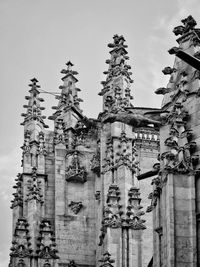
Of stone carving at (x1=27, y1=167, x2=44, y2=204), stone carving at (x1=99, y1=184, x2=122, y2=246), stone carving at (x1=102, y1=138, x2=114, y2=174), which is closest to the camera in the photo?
stone carving at (x1=99, y1=184, x2=122, y2=246)

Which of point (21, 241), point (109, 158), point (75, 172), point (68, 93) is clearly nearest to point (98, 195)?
point (21, 241)

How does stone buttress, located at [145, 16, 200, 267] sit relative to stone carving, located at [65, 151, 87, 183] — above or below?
below

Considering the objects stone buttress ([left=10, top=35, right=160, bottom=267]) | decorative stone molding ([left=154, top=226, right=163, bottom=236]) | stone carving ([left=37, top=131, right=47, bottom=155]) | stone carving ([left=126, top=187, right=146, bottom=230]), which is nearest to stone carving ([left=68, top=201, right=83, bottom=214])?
stone buttress ([left=10, top=35, right=160, bottom=267])

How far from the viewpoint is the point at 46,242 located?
4819cm

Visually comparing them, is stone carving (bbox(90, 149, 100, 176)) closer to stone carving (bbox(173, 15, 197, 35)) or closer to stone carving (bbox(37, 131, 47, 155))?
stone carving (bbox(37, 131, 47, 155))

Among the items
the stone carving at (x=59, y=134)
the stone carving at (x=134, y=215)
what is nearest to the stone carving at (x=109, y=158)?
the stone carving at (x=134, y=215)

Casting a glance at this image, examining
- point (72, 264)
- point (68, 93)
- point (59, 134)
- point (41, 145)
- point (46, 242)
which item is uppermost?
point (68, 93)

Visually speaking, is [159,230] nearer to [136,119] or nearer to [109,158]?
[136,119]

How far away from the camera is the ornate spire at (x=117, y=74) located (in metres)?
43.8

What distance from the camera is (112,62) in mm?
45750

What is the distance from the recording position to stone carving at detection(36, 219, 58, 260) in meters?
47.5

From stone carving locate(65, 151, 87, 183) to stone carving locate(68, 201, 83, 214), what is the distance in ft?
3.74

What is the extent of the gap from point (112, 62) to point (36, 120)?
981cm

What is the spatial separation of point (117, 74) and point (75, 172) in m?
8.40
